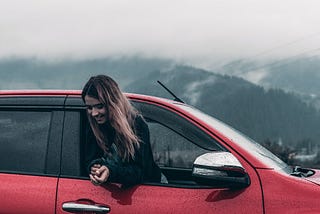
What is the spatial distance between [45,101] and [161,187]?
1.05m

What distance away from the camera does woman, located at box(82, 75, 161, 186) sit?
348 cm

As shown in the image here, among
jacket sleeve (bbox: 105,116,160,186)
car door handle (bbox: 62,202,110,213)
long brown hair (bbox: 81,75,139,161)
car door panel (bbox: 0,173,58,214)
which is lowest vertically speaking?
car door handle (bbox: 62,202,110,213)

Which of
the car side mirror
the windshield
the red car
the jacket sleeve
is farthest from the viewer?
the windshield

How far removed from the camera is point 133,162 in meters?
3.56

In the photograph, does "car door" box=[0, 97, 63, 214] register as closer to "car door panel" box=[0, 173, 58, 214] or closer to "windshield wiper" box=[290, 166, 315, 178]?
"car door panel" box=[0, 173, 58, 214]

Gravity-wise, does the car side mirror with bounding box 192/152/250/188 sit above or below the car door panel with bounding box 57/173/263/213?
above

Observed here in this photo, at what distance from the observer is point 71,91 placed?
12.9 ft

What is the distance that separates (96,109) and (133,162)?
42 cm

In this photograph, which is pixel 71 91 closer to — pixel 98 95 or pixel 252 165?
pixel 98 95

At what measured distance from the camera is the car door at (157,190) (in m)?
3.36

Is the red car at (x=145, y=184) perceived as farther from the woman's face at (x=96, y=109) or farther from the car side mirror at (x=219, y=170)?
the woman's face at (x=96, y=109)

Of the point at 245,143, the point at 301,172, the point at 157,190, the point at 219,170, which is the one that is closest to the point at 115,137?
the point at 157,190

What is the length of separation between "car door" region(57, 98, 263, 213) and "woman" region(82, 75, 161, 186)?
9cm

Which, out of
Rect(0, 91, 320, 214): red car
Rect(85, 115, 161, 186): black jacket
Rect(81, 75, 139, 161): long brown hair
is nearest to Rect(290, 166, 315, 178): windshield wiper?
Rect(0, 91, 320, 214): red car
